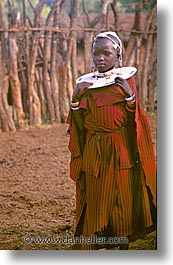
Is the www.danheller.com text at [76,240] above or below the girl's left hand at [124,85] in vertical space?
below

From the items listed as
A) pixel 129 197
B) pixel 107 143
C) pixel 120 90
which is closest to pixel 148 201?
pixel 129 197

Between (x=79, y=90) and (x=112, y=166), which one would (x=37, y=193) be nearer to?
(x=112, y=166)

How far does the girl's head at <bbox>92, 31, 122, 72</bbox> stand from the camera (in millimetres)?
2523

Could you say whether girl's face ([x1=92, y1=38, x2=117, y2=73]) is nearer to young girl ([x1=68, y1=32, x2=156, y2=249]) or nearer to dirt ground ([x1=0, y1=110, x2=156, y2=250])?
young girl ([x1=68, y1=32, x2=156, y2=249])

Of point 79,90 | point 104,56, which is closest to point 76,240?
point 79,90

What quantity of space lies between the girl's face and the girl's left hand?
6cm

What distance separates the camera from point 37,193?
2.65 metres

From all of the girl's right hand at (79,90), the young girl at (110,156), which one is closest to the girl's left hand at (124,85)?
the young girl at (110,156)

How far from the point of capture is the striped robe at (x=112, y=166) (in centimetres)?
252

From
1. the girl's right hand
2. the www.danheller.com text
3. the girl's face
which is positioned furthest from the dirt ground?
the girl's face

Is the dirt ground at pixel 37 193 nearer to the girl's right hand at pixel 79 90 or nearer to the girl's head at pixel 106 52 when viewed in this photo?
the girl's right hand at pixel 79 90

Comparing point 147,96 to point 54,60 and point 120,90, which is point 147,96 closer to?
point 120,90

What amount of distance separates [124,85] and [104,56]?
0.13m

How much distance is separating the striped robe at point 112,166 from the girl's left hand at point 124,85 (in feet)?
0.05
